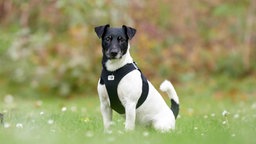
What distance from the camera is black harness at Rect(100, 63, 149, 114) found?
6.68 m

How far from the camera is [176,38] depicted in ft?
58.9

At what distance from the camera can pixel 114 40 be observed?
6.73 metres

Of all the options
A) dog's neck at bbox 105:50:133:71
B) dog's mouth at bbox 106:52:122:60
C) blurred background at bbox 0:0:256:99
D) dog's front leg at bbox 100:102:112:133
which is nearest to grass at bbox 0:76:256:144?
dog's front leg at bbox 100:102:112:133

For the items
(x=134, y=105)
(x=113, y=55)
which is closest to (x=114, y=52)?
(x=113, y=55)

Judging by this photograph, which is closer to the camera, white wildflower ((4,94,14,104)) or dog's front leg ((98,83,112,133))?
dog's front leg ((98,83,112,133))

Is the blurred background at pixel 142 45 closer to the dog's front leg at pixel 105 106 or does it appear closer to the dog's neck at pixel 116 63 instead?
the dog's neck at pixel 116 63

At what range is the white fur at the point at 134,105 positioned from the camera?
670 centimetres

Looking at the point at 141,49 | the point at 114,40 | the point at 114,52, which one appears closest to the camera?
the point at 114,52

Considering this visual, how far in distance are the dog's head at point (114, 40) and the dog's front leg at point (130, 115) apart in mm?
533

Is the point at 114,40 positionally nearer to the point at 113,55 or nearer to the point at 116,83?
the point at 113,55

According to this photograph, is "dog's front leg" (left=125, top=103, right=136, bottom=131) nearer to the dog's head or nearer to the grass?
the grass

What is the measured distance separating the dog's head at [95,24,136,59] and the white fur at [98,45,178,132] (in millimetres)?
140

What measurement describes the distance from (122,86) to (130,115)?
0.32 m

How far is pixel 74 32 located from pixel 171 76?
316 centimetres
